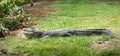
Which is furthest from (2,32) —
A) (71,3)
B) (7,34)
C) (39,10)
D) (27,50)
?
(71,3)

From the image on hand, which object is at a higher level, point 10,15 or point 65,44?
point 65,44

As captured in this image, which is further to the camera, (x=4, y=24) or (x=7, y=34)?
(x=4, y=24)

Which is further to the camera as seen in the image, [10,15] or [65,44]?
[10,15]

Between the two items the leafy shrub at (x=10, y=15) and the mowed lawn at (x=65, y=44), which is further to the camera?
the leafy shrub at (x=10, y=15)

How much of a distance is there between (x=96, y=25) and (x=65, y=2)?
8.13 m

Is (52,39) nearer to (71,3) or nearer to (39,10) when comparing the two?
(39,10)

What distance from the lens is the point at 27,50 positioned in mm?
8102

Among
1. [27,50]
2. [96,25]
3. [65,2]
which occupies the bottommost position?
[65,2]

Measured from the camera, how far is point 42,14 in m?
15.6

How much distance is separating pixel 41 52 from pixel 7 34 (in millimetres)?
2637

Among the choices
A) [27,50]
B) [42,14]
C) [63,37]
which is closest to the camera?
[27,50]

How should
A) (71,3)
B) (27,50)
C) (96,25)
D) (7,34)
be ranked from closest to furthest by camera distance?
(27,50) < (7,34) < (96,25) < (71,3)

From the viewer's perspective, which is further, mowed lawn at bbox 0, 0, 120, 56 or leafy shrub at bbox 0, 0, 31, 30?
leafy shrub at bbox 0, 0, 31, 30

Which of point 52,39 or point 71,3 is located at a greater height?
point 52,39
